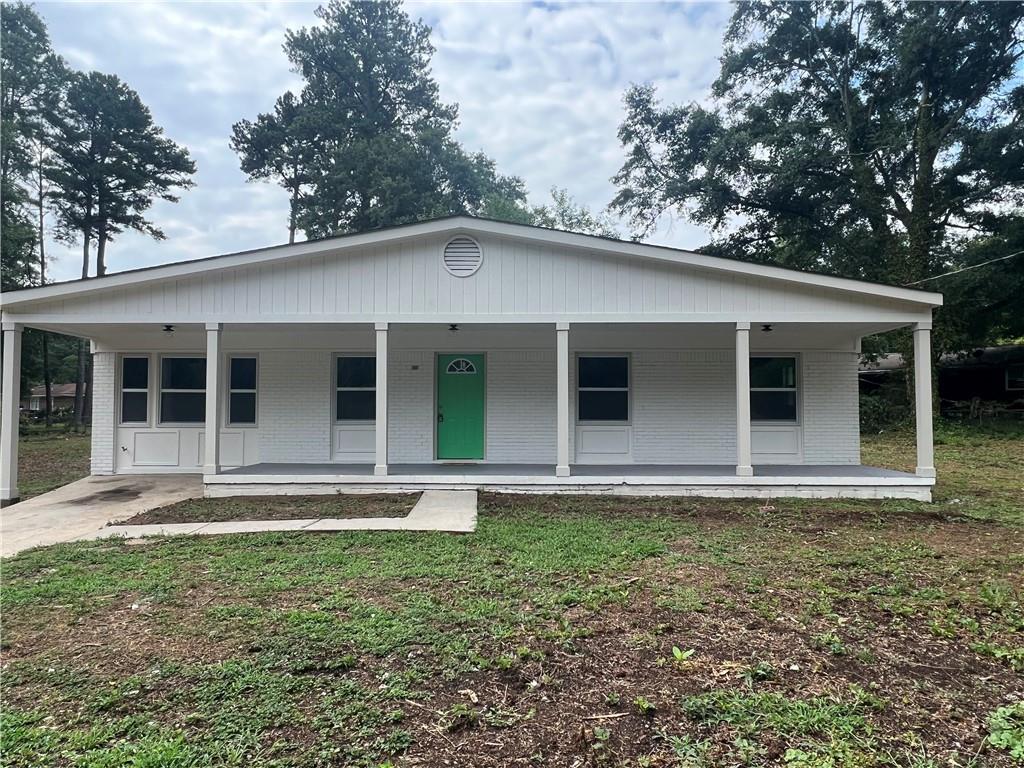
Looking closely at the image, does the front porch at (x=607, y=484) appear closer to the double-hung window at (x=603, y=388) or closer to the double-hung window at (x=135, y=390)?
the double-hung window at (x=603, y=388)

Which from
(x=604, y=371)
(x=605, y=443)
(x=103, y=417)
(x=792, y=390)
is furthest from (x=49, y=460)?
A: (x=792, y=390)

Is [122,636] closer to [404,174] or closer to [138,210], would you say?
[404,174]

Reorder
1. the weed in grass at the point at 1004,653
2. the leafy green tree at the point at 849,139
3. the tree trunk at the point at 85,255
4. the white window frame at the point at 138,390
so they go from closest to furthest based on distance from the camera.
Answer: the weed in grass at the point at 1004,653
the white window frame at the point at 138,390
the leafy green tree at the point at 849,139
the tree trunk at the point at 85,255

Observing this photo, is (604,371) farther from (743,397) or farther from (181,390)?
(181,390)

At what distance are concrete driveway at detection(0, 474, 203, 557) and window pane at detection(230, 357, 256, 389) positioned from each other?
1.80 meters

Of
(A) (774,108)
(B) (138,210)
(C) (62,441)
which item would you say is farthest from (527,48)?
(B) (138,210)

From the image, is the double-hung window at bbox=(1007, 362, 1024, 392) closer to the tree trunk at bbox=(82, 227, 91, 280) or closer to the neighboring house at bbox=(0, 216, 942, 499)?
the neighboring house at bbox=(0, 216, 942, 499)

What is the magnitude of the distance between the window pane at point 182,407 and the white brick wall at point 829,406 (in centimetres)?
1122

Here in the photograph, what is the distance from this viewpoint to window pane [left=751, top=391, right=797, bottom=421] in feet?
33.7

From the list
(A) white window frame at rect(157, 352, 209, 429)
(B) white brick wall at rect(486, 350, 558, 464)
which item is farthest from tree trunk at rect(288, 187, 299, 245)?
(B) white brick wall at rect(486, 350, 558, 464)

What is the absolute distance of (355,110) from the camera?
29.3 m

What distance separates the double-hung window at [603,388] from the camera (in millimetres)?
10219

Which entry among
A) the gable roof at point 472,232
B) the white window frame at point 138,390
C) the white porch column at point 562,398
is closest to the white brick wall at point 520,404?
the white porch column at point 562,398

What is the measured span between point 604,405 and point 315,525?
561 centimetres
